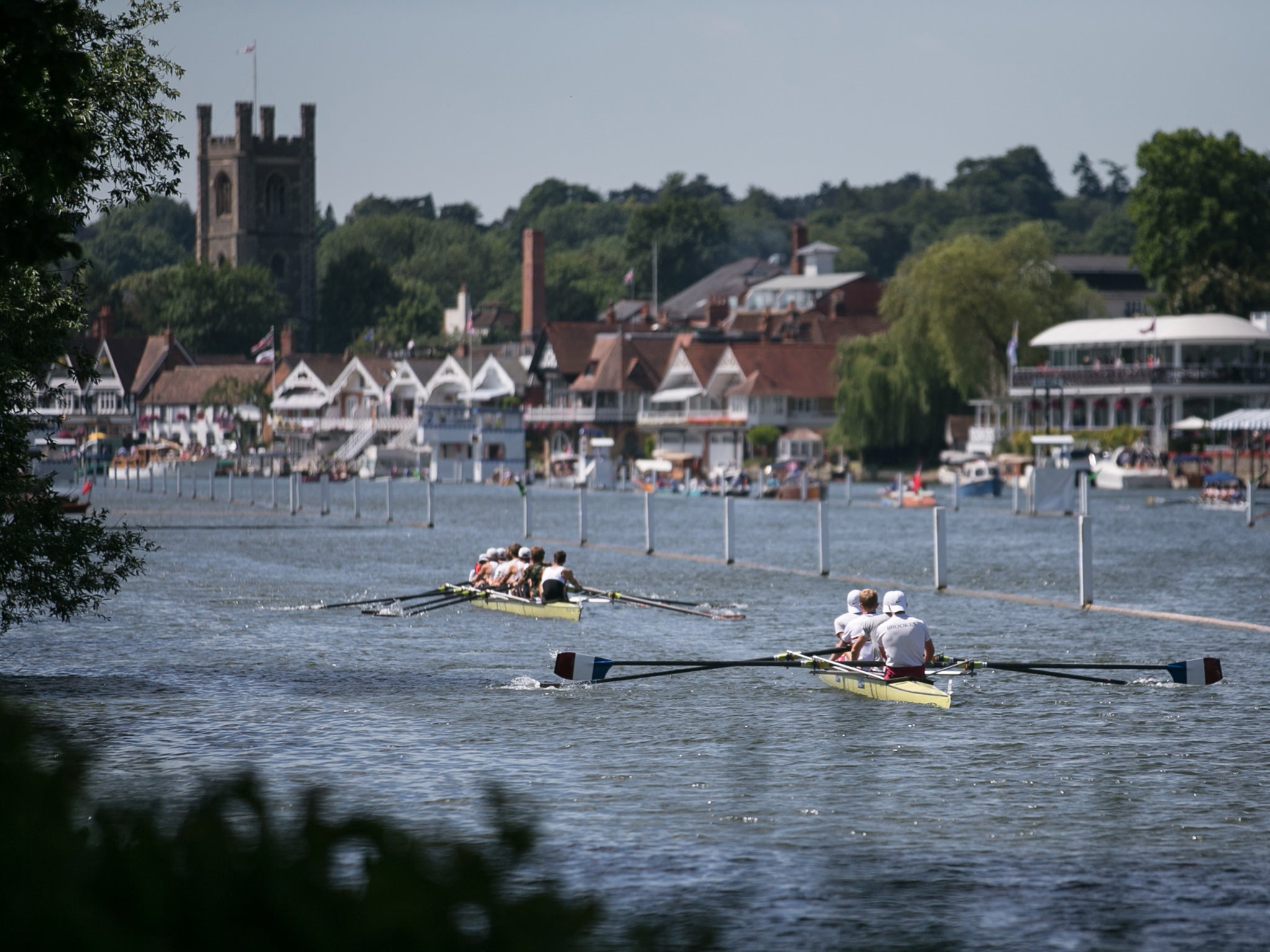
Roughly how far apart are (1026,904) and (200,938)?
9099 mm

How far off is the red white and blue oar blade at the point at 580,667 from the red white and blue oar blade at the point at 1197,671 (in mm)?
7280

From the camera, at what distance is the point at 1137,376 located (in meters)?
117

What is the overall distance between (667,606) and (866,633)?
10.9 meters

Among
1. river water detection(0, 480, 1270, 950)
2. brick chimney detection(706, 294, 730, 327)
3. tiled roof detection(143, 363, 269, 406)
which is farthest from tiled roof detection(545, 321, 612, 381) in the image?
river water detection(0, 480, 1270, 950)

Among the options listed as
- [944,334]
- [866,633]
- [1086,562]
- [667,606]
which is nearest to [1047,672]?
[866,633]

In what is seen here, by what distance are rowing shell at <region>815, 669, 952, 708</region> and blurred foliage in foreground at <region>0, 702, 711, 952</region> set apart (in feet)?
56.2

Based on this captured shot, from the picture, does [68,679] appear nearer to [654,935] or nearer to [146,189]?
[146,189]

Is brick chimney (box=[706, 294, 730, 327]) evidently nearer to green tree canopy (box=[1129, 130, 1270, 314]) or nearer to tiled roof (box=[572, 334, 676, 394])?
tiled roof (box=[572, 334, 676, 394])

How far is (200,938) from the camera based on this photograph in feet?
18.6

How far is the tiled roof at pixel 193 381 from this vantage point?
19250 centimetres

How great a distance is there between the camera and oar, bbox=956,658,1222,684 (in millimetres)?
22438

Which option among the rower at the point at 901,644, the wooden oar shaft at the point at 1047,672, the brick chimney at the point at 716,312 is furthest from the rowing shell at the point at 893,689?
the brick chimney at the point at 716,312

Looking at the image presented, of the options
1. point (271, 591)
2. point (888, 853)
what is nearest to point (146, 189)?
point (888, 853)

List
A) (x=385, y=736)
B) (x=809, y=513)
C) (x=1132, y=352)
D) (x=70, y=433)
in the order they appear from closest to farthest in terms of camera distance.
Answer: (x=385, y=736) → (x=809, y=513) → (x=1132, y=352) → (x=70, y=433)
